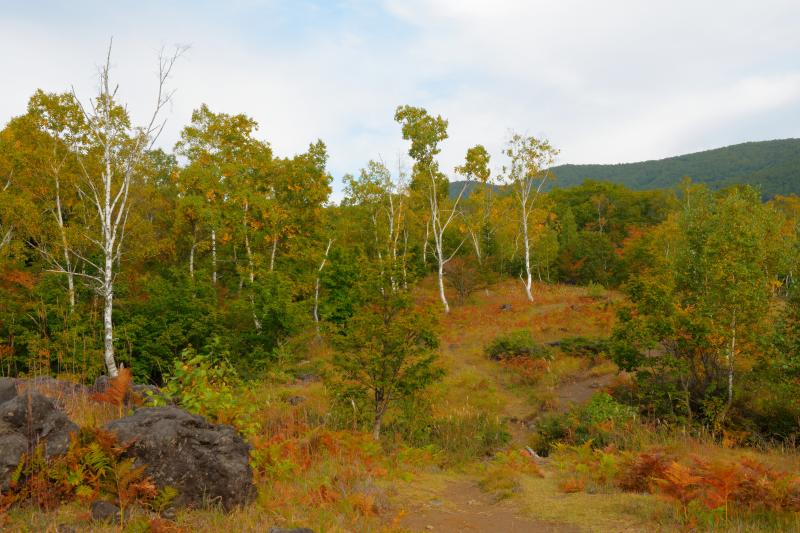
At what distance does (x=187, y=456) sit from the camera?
210 inches

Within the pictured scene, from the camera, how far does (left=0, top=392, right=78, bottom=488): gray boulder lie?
486 cm

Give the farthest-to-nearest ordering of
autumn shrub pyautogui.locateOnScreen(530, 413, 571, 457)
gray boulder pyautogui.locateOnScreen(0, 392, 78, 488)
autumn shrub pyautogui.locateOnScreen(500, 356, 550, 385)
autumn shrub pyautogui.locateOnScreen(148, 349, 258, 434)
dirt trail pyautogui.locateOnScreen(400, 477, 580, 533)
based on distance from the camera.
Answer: autumn shrub pyautogui.locateOnScreen(500, 356, 550, 385) < autumn shrub pyautogui.locateOnScreen(530, 413, 571, 457) < autumn shrub pyautogui.locateOnScreen(148, 349, 258, 434) < dirt trail pyautogui.locateOnScreen(400, 477, 580, 533) < gray boulder pyautogui.locateOnScreen(0, 392, 78, 488)

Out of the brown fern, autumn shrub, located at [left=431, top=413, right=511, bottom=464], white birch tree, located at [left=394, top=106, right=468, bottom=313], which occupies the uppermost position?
white birch tree, located at [left=394, top=106, right=468, bottom=313]

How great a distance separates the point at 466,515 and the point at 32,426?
5318 mm

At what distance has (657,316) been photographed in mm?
14023

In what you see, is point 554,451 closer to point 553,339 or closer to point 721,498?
point 721,498

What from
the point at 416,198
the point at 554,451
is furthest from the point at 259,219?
the point at 554,451

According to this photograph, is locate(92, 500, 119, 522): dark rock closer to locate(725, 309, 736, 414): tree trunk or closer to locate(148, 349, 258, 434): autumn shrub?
locate(148, 349, 258, 434): autumn shrub

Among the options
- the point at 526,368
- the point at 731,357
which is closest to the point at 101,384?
the point at 731,357

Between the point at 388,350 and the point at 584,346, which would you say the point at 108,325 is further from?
the point at 584,346

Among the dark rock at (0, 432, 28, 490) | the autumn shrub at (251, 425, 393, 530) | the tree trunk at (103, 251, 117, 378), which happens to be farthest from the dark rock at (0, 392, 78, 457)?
the tree trunk at (103, 251, 117, 378)

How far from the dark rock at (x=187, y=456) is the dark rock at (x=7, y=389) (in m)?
2.56

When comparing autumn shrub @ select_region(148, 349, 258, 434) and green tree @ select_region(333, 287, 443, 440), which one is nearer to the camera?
autumn shrub @ select_region(148, 349, 258, 434)

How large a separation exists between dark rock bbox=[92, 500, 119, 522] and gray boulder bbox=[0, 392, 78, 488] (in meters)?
0.81
